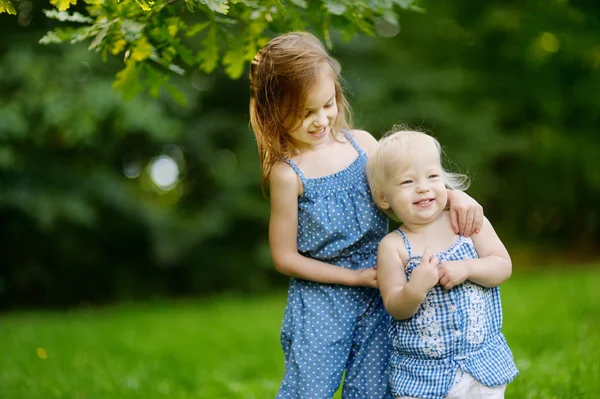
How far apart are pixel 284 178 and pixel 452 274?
69 centimetres

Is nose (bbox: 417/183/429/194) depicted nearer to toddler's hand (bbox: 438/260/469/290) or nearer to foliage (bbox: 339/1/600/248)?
toddler's hand (bbox: 438/260/469/290)

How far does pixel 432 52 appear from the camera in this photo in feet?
45.3

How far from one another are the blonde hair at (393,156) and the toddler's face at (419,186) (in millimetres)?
Result: 17

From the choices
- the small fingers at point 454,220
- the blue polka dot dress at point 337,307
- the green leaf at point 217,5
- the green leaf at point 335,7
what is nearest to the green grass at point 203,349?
the blue polka dot dress at point 337,307

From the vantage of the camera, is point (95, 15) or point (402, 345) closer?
point (402, 345)

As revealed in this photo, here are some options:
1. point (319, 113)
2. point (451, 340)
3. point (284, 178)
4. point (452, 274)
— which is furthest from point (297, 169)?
point (451, 340)

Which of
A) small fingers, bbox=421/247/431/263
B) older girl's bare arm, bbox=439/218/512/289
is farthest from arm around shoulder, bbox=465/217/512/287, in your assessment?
small fingers, bbox=421/247/431/263

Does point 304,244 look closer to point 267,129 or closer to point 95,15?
point 267,129

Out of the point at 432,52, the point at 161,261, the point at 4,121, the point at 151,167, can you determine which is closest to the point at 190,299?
the point at 161,261

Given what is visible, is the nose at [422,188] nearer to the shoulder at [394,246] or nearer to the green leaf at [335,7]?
the shoulder at [394,246]

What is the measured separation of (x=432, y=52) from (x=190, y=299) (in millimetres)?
6783

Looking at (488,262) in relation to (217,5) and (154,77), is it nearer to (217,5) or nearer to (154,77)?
(217,5)

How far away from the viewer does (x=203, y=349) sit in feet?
18.8

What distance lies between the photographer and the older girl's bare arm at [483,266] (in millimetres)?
2309
